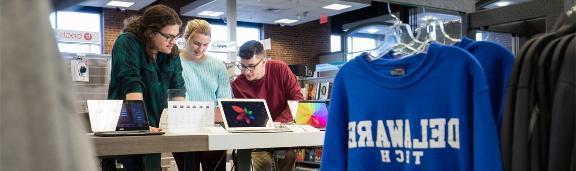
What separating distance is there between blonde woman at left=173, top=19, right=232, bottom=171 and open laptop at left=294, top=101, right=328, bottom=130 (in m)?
0.49

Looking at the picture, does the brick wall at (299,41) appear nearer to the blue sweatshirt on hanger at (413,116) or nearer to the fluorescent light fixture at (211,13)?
the fluorescent light fixture at (211,13)

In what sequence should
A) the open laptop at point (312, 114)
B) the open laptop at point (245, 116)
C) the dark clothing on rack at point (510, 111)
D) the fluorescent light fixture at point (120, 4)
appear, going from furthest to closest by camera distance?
the fluorescent light fixture at point (120, 4) < the open laptop at point (312, 114) < the open laptop at point (245, 116) < the dark clothing on rack at point (510, 111)

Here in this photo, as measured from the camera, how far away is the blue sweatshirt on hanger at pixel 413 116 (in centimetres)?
129

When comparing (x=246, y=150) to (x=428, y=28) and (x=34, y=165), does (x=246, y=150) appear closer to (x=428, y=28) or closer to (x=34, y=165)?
(x=428, y=28)

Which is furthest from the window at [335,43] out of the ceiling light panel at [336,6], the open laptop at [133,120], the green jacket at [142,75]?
the open laptop at [133,120]

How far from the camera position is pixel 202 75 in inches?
124

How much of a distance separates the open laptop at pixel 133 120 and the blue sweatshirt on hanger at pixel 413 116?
→ 869 mm

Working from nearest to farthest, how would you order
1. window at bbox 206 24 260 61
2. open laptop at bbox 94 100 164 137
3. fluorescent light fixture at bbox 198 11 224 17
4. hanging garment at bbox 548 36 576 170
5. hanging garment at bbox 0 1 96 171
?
hanging garment at bbox 0 1 96 171 → hanging garment at bbox 548 36 576 170 → open laptop at bbox 94 100 164 137 → fluorescent light fixture at bbox 198 11 224 17 → window at bbox 206 24 260 61

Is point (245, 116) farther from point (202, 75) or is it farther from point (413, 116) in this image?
point (413, 116)

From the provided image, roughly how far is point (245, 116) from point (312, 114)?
51 centimetres

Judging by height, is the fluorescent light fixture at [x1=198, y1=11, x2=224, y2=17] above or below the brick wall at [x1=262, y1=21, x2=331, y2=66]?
above

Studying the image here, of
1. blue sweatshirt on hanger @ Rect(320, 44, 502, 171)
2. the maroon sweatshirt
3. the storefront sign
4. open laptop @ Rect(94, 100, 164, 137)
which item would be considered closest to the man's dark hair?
the maroon sweatshirt

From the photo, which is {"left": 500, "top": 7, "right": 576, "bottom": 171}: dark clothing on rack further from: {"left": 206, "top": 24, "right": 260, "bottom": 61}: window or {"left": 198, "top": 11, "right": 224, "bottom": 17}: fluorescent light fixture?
{"left": 206, "top": 24, "right": 260, "bottom": 61}: window

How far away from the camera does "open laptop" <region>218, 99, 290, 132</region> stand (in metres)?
2.43
